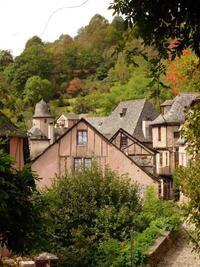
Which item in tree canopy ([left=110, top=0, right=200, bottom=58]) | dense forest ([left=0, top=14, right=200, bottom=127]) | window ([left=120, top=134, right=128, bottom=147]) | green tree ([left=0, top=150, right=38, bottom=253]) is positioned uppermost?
dense forest ([left=0, top=14, right=200, bottom=127])

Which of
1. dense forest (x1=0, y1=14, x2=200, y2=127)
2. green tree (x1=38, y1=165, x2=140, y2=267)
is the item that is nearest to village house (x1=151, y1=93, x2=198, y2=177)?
dense forest (x1=0, y1=14, x2=200, y2=127)

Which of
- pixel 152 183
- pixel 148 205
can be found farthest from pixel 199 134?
pixel 152 183

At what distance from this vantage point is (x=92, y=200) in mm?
25203

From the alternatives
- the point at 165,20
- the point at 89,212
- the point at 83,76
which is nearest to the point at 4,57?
the point at 165,20

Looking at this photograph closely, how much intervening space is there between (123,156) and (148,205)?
25.7ft

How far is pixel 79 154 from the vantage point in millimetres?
38000

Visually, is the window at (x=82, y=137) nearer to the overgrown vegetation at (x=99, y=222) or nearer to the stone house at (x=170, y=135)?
the stone house at (x=170, y=135)

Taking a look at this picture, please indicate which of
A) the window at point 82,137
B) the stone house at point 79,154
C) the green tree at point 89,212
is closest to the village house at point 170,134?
the stone house at point 79,154

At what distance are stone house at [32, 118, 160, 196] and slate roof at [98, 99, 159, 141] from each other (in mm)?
14774

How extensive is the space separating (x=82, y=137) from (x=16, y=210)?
94.3 feet

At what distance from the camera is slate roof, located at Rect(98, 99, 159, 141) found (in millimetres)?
53125

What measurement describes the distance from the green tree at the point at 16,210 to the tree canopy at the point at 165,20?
4763mm

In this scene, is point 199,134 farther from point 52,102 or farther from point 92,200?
point 52,102

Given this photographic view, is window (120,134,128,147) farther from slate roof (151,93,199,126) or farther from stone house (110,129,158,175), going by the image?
slate roof (151,93,199,126)
